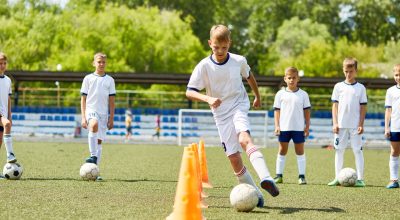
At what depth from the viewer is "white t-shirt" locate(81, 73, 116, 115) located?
506 inches

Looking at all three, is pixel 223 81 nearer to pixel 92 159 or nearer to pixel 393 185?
pixel 393 185

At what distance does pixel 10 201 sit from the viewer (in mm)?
8656

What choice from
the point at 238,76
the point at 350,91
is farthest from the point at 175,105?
the point at 238,76

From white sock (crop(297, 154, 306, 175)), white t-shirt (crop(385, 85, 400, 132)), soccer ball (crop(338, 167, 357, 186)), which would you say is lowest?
soccer ball (crop(338, 167, 357, 186))

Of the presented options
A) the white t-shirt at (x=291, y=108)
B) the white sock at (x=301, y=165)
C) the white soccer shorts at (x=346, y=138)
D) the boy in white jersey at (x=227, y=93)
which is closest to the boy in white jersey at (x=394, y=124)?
the white soccer shorts at (x=346, y=138)

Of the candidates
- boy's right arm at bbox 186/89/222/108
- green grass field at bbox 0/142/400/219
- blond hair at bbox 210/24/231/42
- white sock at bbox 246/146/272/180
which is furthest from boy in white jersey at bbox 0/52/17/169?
white sock at bbox 246/146/272/180

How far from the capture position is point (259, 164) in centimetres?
823

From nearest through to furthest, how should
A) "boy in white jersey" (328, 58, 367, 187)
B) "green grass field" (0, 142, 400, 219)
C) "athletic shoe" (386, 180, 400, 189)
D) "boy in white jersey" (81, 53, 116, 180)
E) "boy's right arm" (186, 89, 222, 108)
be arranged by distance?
"green grass field" (0, 142, 400, 219) → "boy's right arm" (186, 89, 222, 108) → "athletic shoe" (386, 180, 400, 189) → "boy in white jersey" (328, 58, 367, 187) → "boy in white jersey" (81, 53, 116, 180)

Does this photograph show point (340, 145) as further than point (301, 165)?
No

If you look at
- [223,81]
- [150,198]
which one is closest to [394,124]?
[223,81]

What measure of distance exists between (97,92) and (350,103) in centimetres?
430

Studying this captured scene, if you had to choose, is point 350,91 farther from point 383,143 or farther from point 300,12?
point 300,12

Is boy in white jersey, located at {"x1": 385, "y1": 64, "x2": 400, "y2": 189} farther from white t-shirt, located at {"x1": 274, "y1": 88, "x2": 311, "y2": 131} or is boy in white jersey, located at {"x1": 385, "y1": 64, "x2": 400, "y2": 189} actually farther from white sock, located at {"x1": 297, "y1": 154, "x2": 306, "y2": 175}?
white t-shirt, located at {"x1": 274, "y1": 88, "x2": 311, "y2": 131}

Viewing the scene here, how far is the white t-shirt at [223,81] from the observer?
8688mm
